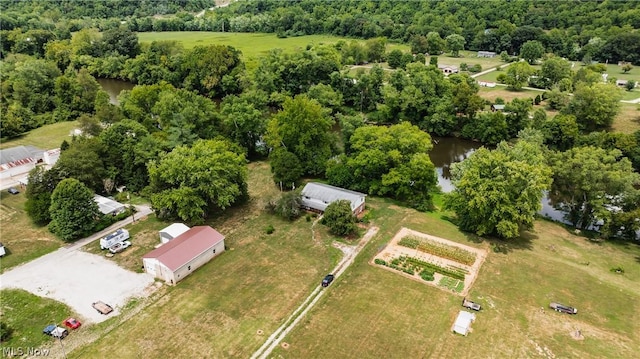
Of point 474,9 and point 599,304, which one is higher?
point 474,9

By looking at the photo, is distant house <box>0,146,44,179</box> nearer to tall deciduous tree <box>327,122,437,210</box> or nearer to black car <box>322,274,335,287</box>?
tall deciduous tree <box>327,122,437,210</box>

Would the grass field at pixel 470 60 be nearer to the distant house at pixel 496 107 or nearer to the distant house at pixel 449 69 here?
the distant house at pixel 449 69

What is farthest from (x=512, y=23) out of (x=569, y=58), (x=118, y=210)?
(x=118, y=210)

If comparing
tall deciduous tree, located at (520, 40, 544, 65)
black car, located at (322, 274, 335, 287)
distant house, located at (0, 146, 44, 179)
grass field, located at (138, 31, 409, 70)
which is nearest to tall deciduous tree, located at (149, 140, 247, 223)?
black car, located at (322, 274, 335, 287)

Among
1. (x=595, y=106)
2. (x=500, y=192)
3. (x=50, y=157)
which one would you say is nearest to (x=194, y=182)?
(x=50, y=157)

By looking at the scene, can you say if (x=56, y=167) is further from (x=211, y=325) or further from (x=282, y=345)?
(x=282, y=345)

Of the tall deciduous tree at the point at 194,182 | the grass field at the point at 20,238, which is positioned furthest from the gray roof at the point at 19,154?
the tall deciduous tree at the point at 194,182

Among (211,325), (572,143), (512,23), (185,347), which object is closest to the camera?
(185,347)
